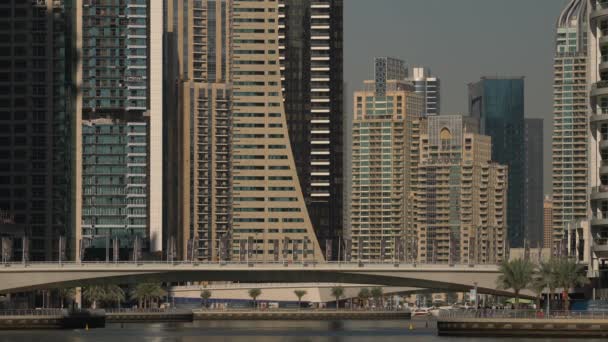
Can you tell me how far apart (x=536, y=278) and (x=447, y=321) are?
18368mm

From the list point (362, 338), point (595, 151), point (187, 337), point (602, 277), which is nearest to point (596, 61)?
point (595, 151)

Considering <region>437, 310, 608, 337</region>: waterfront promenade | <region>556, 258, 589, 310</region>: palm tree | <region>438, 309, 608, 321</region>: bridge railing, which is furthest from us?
<region>556, 258, 589, 310</region>: palm tree

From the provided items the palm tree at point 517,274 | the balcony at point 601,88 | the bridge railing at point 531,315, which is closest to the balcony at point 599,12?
the balcony at point 601,88

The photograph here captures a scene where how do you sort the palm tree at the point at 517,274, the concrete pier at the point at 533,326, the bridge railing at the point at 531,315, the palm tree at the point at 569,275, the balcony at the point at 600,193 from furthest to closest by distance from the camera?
the palm tree at the point at 517,274 → the palm tree at the point at 569,275 → the balcony at the point at 600,193 → the bridge railing at the point at 531,315 → the concrete pier at the point at 533,326

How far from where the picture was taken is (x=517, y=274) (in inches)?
7407

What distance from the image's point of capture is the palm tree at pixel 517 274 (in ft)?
616

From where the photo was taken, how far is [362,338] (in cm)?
18138

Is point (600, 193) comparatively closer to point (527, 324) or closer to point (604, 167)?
point (604, 167)

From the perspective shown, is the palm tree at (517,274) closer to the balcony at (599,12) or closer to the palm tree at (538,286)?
the palm tree at (538,286)

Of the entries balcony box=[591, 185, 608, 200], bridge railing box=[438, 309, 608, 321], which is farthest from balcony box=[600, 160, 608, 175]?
bridge railing box=[438, 309, 608, 321]

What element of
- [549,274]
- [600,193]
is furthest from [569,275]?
[600,193]

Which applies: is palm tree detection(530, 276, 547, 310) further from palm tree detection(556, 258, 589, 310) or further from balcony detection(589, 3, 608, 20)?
balcony detection(589, 3, 608, 20)

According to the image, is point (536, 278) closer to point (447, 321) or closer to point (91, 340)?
point (447, 321)

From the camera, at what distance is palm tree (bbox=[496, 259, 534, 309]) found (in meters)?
188
